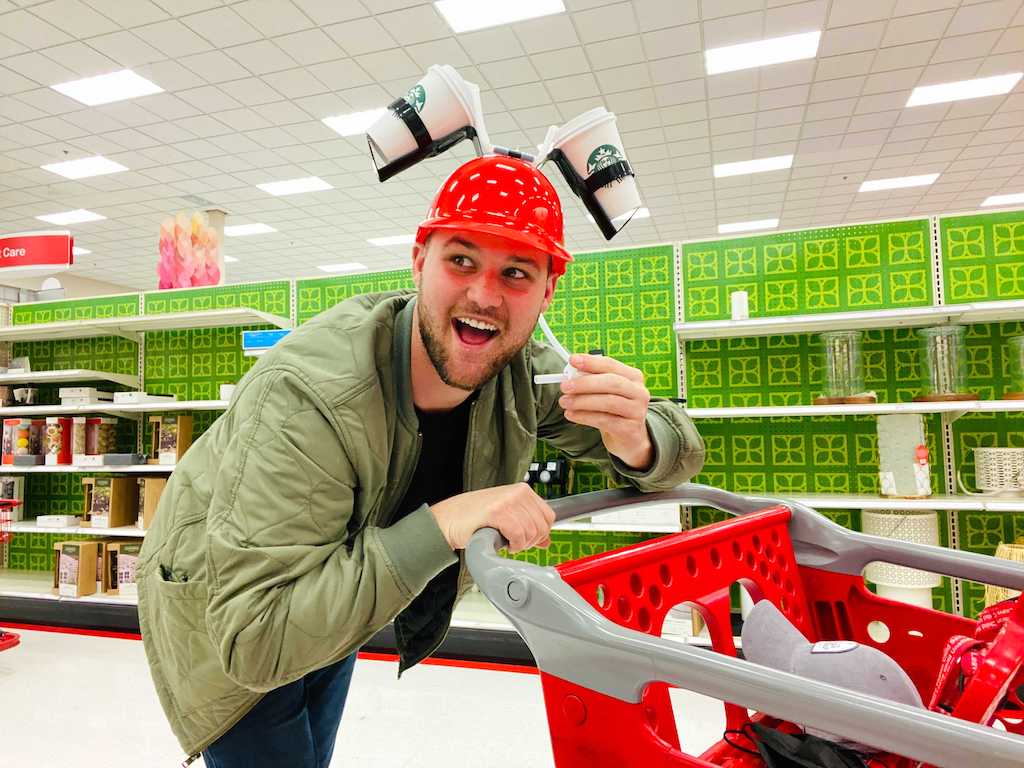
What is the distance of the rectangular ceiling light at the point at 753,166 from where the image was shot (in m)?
7.65

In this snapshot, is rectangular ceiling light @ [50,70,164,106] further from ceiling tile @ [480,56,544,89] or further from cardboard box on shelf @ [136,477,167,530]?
cardboard box on shelf @ [136,477,167,530]

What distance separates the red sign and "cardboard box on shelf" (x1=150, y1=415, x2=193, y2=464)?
69.4 inches

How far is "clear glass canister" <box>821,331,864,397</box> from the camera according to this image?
11.4 feet

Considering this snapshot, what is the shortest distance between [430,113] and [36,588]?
4.95 metres

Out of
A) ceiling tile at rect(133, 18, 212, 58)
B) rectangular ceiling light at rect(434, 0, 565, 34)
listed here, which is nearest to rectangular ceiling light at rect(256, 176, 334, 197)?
ceiling tile at rect(133, 18, 212, 58)

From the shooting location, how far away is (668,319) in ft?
12.6

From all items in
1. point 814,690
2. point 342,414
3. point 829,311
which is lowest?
point 814,690

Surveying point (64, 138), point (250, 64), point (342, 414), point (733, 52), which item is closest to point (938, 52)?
point (733, 52)

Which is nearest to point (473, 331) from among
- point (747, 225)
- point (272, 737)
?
point (272, 737)

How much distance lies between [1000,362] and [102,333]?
19.0 ft

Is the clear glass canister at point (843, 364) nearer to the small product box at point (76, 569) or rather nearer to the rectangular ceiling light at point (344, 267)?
the small product box at point (76, 569)

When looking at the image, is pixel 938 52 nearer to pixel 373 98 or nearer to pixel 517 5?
pixel 517 5

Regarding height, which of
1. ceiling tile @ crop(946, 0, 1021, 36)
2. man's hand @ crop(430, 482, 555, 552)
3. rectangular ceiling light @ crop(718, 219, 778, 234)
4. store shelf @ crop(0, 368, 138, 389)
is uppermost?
rectangular ceiling light @ crop(718, 219, 778, 234)

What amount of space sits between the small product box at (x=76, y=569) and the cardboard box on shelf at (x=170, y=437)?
2.32ft
